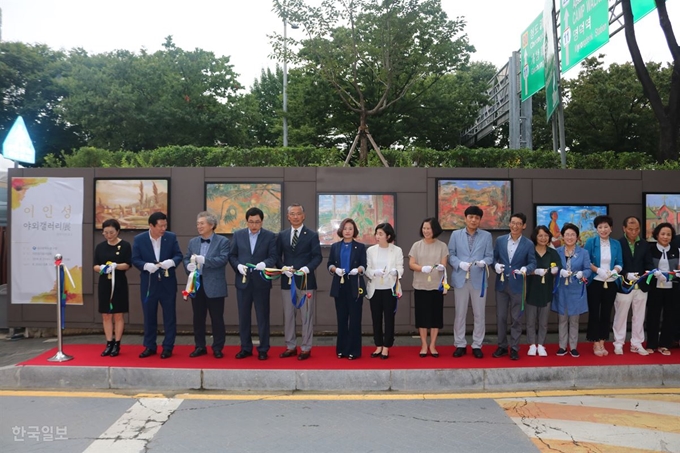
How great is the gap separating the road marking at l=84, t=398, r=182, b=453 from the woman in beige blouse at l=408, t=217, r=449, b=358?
3.02 meters

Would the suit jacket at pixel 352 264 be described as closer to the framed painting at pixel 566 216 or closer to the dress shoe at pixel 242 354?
the dress shoe at pixel 242 354

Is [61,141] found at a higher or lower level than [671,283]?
higher

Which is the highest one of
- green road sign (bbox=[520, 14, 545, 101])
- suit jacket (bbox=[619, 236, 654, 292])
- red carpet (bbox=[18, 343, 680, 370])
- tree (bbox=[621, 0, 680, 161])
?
green road sign (bbox=[520, 14, 545, 101])

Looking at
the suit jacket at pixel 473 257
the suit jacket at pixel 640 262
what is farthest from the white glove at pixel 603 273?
the suit jacket at pixel 473 257

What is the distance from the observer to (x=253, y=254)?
6789mm

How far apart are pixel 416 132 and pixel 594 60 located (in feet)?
43.8

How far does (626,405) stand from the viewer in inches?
213

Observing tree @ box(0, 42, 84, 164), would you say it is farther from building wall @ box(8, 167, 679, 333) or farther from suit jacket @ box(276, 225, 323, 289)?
suit jacket @ box(276, 225, 323, 289)

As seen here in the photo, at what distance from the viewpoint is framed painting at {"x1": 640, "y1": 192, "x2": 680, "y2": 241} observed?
8.65 meters

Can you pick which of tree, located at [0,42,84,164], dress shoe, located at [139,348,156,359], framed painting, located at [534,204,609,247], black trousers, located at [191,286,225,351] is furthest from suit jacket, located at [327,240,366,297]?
tree, located at [0,42,84,164]

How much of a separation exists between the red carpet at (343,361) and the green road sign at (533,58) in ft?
22.1

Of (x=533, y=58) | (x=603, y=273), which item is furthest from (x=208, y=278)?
(x=533, y=58)

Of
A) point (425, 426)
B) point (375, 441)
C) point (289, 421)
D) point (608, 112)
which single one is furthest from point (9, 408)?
point (608, 112)

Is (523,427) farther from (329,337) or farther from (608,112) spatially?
(608,112)
